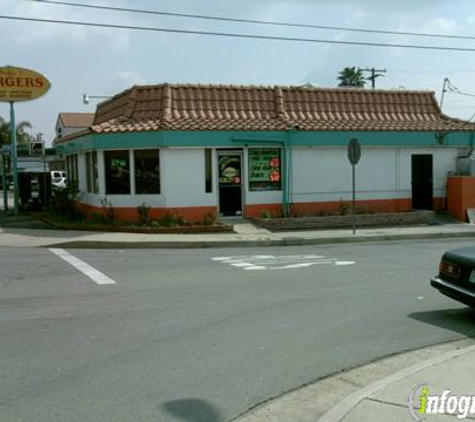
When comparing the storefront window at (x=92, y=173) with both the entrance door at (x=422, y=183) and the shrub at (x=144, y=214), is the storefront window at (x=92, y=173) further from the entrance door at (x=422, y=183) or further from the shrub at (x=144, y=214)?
the entrance door at (x=422, y=183)

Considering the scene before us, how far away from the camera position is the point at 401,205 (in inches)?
891

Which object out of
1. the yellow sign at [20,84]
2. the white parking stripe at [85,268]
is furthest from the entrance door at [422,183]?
the yellow sign at [20,84]

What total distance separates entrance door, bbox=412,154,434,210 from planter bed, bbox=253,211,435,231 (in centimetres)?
138

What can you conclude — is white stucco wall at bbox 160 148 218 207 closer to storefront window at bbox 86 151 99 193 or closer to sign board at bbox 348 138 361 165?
storefront window at bbox 86 151 99 193

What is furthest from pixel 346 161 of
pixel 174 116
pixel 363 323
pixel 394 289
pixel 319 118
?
pixel 363 323

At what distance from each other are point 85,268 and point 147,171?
7.69 m

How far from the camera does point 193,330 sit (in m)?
7.37

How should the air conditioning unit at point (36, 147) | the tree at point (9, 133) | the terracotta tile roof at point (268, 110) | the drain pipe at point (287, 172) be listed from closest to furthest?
1. the terracotta tile roof at point (268, 110)
2. the drain pipe at point (287, 172)
3. the air conditioning unit at point (36, 147)
4. the tree at point (9, 133)

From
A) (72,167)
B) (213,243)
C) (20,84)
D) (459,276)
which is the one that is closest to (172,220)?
(213,243)

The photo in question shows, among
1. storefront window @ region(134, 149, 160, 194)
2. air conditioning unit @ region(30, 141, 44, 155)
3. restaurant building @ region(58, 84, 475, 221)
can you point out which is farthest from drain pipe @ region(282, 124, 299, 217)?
air conditioning unit @ region(30, 141, 44, 155)

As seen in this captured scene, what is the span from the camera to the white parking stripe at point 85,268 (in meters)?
10.9

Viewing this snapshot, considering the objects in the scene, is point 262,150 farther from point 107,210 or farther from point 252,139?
point 107,210

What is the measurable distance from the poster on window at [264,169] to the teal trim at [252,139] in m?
0.39

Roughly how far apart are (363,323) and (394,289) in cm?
241
